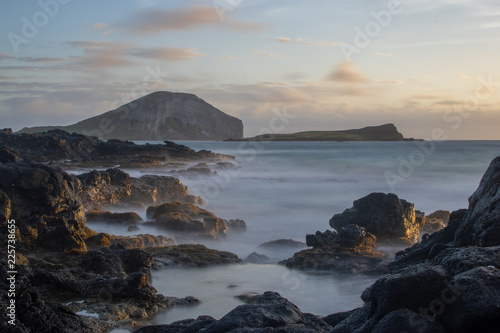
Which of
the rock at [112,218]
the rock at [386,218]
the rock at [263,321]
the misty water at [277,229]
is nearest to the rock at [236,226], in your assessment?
the misty water at [277,229]

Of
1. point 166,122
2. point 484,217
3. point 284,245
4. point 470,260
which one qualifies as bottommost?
point 284,245

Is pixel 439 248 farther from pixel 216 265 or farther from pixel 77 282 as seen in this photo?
pixel 77 282

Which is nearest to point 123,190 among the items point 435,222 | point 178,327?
point 435,222

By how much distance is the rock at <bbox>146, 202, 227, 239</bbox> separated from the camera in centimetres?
1197

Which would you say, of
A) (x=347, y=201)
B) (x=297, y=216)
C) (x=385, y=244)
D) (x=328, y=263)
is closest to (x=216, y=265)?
(x=328, y=263)

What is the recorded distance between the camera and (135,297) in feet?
20.3

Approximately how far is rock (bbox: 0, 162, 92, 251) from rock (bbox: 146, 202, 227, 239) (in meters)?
2.80

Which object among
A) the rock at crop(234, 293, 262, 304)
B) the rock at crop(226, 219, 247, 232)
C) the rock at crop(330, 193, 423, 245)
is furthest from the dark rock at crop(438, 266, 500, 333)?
the rock at crop(226, 219, 247, 232)

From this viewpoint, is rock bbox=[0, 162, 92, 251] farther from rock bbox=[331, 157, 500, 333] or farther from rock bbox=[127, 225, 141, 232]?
rock bbox=[331, 157, 500, 333]

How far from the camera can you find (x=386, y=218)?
34.8ft

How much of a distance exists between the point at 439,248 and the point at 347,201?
15146 millimetres

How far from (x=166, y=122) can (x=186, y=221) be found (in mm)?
171787

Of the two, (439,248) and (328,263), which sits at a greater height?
(439,248)

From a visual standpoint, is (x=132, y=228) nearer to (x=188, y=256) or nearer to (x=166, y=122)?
(x=188, y=256)
